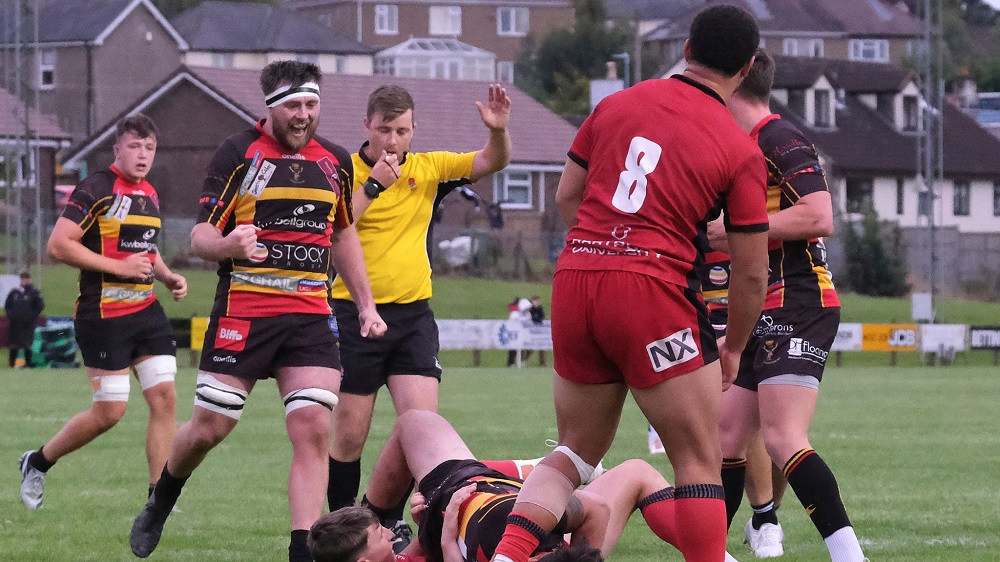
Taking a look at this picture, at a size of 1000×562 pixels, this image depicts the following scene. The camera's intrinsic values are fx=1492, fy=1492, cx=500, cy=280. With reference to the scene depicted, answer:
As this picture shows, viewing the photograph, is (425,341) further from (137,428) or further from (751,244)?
(137,428)

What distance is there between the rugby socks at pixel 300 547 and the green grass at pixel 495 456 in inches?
40.8

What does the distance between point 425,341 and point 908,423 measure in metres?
10.3

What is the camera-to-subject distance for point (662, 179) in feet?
17.8

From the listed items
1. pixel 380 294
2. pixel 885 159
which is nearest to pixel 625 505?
pixel 380 294

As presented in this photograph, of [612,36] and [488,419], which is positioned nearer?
[488,419]

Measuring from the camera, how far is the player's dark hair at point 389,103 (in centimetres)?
808

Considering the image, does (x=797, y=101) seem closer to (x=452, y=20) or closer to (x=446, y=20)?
(x=452, y=20)

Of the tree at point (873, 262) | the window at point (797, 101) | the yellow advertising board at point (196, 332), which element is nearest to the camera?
the yellow advertising board at point (196, 332)

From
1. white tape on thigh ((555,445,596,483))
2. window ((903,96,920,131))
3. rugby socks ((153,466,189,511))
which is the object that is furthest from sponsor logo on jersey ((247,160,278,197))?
window ((903,96,920,131))

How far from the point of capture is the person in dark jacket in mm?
30750

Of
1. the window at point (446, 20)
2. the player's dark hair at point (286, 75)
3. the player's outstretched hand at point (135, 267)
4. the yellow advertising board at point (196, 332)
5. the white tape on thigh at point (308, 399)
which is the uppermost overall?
the window at point (446, 20)

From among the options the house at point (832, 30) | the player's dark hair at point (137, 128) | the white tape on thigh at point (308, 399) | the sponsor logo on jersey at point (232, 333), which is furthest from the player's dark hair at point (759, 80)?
the house at point (832, 30)

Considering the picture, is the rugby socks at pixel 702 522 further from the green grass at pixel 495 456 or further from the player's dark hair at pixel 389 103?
the player's dark hair at pixel 389 103

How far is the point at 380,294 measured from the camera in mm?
8109
